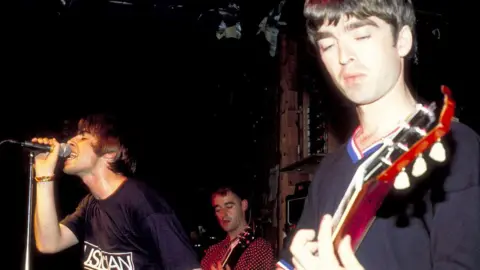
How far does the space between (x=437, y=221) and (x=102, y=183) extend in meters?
2.98

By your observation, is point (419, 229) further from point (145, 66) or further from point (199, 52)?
point (145, 66)

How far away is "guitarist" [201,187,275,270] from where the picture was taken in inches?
223

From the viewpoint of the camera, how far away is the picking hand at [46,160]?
11.9 feet

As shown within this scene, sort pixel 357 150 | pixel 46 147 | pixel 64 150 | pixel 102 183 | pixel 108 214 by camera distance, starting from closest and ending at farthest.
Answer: pixel 357 150 < pixel 46 147 < pixel 64 150 < pixel 108 214 < pixel 102 183

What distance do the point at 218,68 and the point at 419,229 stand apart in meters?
6.76

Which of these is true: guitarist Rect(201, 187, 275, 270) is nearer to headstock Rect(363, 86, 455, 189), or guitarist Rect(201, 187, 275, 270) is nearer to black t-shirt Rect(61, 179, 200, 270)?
black t-shirt Rect(61, 179, 200, 270)

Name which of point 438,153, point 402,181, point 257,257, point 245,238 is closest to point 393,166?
point 402,181

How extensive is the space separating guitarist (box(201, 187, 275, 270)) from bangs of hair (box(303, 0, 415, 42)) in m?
3.98

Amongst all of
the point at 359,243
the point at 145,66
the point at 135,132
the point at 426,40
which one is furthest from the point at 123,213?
the point at 145,66

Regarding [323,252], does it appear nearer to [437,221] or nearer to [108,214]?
[437,221]

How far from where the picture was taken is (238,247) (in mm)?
6000

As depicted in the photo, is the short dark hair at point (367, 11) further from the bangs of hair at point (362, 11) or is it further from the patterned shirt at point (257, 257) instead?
the patterned shirt at point (257, 257)

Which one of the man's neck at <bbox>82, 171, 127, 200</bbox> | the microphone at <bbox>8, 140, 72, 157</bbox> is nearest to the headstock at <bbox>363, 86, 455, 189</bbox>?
the microphone at <bbox>8, 140, 72, 157</bbox>

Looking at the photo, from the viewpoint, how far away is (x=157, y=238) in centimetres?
350
